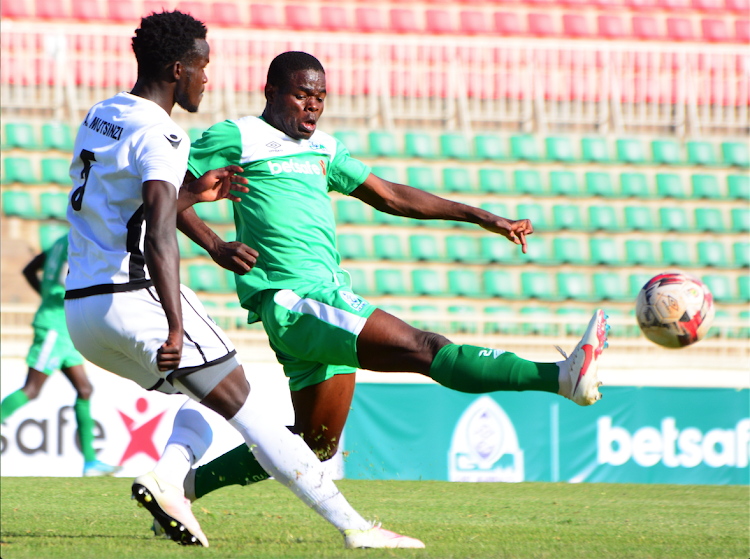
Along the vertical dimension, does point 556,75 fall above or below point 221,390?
above

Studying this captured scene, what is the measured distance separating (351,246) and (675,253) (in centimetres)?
453

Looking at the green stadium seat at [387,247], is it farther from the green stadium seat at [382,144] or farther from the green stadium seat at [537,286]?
the green stadium seat at [537,286]

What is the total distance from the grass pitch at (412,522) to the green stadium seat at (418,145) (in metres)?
7.35

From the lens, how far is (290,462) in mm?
3539

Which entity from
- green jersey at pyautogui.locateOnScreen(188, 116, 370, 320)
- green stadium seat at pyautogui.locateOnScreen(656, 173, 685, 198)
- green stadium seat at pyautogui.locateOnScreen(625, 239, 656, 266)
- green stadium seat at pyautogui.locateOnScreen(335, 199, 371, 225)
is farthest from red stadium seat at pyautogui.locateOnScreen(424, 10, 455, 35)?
green jersey at pyautogui.locateOnScreen(188, 116, 370, 320)

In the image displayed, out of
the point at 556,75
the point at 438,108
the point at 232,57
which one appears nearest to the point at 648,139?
the point at 556,75

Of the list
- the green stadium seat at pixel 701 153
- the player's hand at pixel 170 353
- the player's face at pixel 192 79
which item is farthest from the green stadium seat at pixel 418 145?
the player's hand at pixel 170 353

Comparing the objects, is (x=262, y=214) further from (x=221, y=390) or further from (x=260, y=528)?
(x=260, y=528)

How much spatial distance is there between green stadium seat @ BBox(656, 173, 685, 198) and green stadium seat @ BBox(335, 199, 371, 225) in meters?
4.39

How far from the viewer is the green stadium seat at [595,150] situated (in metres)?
14.2

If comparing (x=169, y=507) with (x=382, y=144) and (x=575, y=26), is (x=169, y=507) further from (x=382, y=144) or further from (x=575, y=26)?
(x=575, y=26)

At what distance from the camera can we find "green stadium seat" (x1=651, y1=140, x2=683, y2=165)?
14.4m

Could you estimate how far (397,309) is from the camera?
36.0 ft

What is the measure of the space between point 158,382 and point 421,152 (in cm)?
1060
